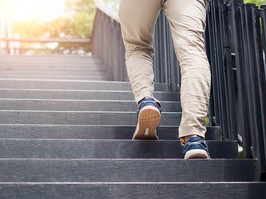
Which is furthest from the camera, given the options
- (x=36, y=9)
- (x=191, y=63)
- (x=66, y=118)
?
(x=36, y=9)

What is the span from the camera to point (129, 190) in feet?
5.69

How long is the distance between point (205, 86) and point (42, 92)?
177 cm

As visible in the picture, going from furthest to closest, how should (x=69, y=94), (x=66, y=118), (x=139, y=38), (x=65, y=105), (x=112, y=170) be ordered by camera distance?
(x=69, y=94) → (x=65, y=105) → (x=66, y=118) → (x=139, y=38) → (x=112, y=170)

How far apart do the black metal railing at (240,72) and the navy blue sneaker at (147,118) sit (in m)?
0.40

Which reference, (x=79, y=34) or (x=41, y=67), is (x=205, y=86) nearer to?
(x=41, y=67)

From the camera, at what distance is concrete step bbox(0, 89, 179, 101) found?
142 inches

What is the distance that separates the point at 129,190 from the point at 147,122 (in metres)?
0.66

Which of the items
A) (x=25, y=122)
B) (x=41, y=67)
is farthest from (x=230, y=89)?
(x=41, y=67)

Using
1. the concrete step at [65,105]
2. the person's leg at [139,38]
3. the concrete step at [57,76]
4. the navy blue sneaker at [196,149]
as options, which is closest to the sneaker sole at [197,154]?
the navy blue sneaker at [196,149]

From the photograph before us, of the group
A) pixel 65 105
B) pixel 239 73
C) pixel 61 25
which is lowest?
pixel 65 105

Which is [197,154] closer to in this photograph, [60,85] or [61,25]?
[60,85]

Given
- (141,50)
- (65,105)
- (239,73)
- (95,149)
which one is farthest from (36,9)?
(239,73)

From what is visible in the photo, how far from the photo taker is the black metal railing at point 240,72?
83.0 inches

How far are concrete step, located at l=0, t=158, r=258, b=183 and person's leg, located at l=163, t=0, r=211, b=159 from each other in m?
0.15
